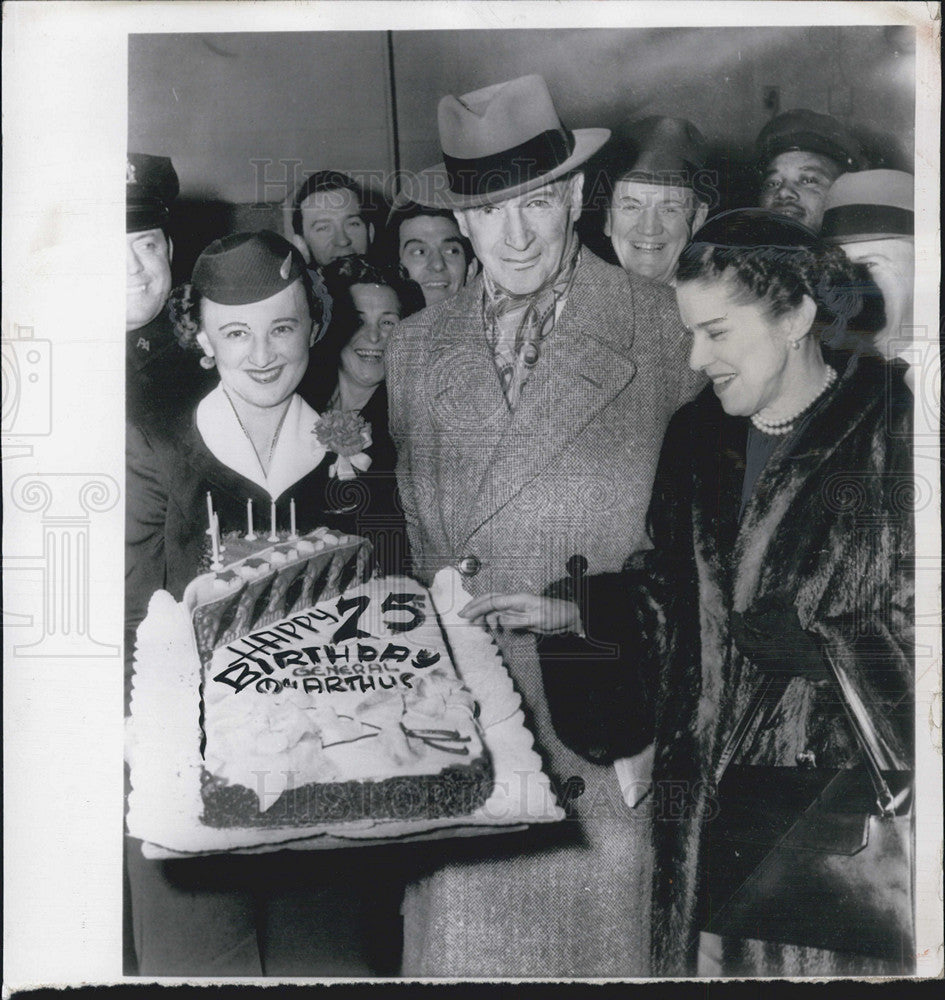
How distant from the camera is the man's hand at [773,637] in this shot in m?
1.67

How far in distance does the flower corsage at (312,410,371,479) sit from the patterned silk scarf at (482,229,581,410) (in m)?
0.27

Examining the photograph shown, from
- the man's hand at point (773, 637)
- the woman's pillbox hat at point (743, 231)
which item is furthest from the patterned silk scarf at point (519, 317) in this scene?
the man's hand at point (773, 637)

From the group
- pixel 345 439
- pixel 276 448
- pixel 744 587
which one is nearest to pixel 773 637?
pixel 744 587

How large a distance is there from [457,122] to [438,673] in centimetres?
100

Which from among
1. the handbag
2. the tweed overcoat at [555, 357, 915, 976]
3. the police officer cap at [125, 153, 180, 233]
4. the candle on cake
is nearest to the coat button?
the tweed overcoat at [555, 357, 915, 976]

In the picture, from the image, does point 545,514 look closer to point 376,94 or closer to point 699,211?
point 699,211

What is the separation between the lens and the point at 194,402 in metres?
1.69

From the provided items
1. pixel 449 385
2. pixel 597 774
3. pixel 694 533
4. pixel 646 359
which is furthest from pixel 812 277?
pixel 597 774

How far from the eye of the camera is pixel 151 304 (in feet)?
5.54

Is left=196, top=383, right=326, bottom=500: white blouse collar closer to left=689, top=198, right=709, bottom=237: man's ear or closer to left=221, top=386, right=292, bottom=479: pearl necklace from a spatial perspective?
left=221, top=386, right=292, bottom=479: pearl necklace

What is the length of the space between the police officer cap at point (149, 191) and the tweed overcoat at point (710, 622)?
1.01 metres

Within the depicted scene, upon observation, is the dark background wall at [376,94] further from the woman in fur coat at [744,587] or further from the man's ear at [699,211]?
the woman in fur coat at [744,587]

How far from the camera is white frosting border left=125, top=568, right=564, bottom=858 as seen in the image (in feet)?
5.39

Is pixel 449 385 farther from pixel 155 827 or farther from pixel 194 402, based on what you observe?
pixel 155 827
